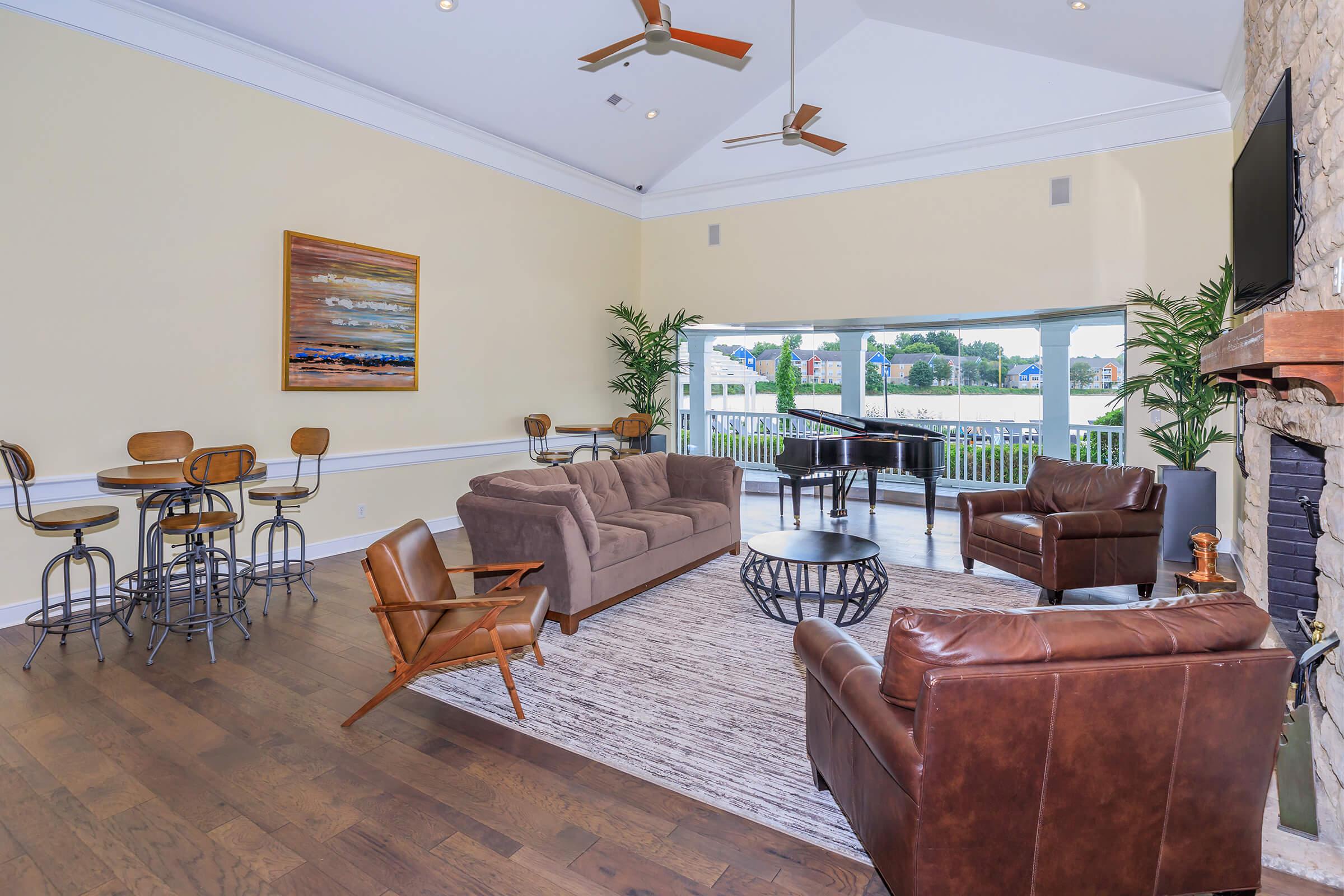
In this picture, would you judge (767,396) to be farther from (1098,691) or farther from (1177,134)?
(1098,691)

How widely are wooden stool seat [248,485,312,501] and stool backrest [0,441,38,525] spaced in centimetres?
111

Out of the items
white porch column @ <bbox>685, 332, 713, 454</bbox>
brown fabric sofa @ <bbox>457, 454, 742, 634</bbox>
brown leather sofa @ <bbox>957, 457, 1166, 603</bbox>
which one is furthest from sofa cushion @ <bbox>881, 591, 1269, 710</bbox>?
white porch column @ <bbox>685, 332, 713, 454</bbox>

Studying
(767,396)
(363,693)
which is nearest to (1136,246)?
(767,396)

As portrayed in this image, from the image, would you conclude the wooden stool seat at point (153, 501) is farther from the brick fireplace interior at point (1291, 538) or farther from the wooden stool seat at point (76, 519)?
the brick fireplace interior at point (1291, 538)

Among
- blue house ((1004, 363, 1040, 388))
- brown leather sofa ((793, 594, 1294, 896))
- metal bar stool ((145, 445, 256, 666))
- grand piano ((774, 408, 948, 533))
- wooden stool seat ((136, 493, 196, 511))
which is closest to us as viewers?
brown leather sofa ((793, 594, 1294, 896))

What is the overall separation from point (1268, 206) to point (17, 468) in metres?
6.39

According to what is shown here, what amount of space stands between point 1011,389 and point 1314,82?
5.93 meters

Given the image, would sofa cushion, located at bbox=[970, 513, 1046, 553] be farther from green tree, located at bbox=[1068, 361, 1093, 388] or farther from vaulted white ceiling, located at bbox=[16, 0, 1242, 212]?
vaulted white ceiling, located at bbox=[16, 0, 1242, 212]

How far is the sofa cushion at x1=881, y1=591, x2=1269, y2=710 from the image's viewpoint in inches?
65.0

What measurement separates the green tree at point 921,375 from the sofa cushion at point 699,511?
463 centimetres

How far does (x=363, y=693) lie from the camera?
3.25 metres

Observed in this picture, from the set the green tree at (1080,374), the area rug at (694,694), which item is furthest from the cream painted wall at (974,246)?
the area rug at (694,694)

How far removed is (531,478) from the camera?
4727 mm

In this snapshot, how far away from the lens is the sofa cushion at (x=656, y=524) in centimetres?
472
